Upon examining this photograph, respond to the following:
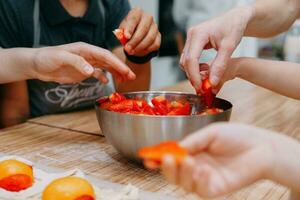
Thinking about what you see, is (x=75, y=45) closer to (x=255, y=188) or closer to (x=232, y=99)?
(x=255, y=188)

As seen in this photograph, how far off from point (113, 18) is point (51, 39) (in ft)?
0.94

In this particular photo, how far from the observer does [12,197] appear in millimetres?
707

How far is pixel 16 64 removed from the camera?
3.65ft

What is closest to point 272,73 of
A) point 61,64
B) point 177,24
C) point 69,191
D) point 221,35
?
point 221,35

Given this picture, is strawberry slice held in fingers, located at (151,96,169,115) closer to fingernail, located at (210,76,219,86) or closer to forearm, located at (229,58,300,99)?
fingernail, located at (210,76,219,86)

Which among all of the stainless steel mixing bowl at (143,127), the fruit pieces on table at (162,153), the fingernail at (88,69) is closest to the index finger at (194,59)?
the stainless steel mixing bowl at (143,127)

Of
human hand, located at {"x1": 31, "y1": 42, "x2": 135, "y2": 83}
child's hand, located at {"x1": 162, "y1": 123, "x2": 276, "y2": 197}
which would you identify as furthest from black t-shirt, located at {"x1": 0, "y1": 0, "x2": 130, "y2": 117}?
child's hand, located at {"x1": 162, "y1": 123, "x2": 276, "y2": 197}

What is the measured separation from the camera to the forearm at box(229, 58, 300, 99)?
1047 millimetres

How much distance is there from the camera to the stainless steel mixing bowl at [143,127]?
31.1 inches

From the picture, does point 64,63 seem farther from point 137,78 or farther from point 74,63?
point 137,78

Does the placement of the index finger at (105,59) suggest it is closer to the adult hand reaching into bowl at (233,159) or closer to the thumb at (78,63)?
the thumb at (78,63)

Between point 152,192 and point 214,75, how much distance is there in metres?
0.30

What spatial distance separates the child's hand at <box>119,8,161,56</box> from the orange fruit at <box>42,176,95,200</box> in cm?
56

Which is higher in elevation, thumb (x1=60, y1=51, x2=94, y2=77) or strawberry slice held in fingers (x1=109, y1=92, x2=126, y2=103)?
thumb (x1=60, y1=51, x2=94, y2=77)
